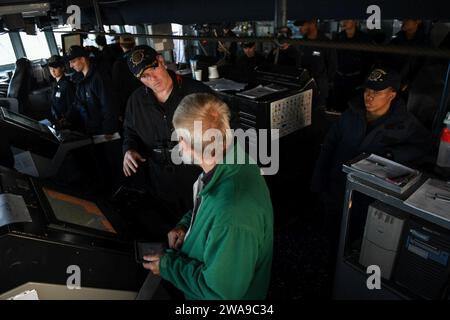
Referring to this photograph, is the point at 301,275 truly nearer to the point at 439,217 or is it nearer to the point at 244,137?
the point at 244,137

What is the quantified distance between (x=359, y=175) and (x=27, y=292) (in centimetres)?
141

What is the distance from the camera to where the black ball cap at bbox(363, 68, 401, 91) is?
79.0 inches

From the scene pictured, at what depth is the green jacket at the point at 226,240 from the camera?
1.04 m

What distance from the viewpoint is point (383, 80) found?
2.01m

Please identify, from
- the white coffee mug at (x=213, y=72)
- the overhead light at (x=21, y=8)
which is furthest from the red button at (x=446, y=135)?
the overhead light at (x=21, y=8)

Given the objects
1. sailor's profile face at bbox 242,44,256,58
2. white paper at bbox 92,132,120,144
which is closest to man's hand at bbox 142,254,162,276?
white paper at bbox 92,132,120,144

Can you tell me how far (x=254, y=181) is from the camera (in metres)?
1.18

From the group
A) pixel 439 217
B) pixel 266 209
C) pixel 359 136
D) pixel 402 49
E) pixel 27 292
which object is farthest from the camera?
pixel 359 136

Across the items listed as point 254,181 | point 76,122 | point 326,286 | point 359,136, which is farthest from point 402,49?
point 76,122

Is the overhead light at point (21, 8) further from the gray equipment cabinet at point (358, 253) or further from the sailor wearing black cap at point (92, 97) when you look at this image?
the gray equipment cabinet at point (358, 253)

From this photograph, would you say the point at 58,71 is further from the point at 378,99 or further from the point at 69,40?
the point at 378,99

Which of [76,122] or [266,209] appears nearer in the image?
[266,209]

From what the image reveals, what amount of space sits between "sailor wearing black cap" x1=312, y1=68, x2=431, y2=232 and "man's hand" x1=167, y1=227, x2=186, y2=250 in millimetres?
1276

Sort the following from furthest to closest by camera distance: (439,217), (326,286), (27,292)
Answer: (326,286)
(439,217)
(27,292)
